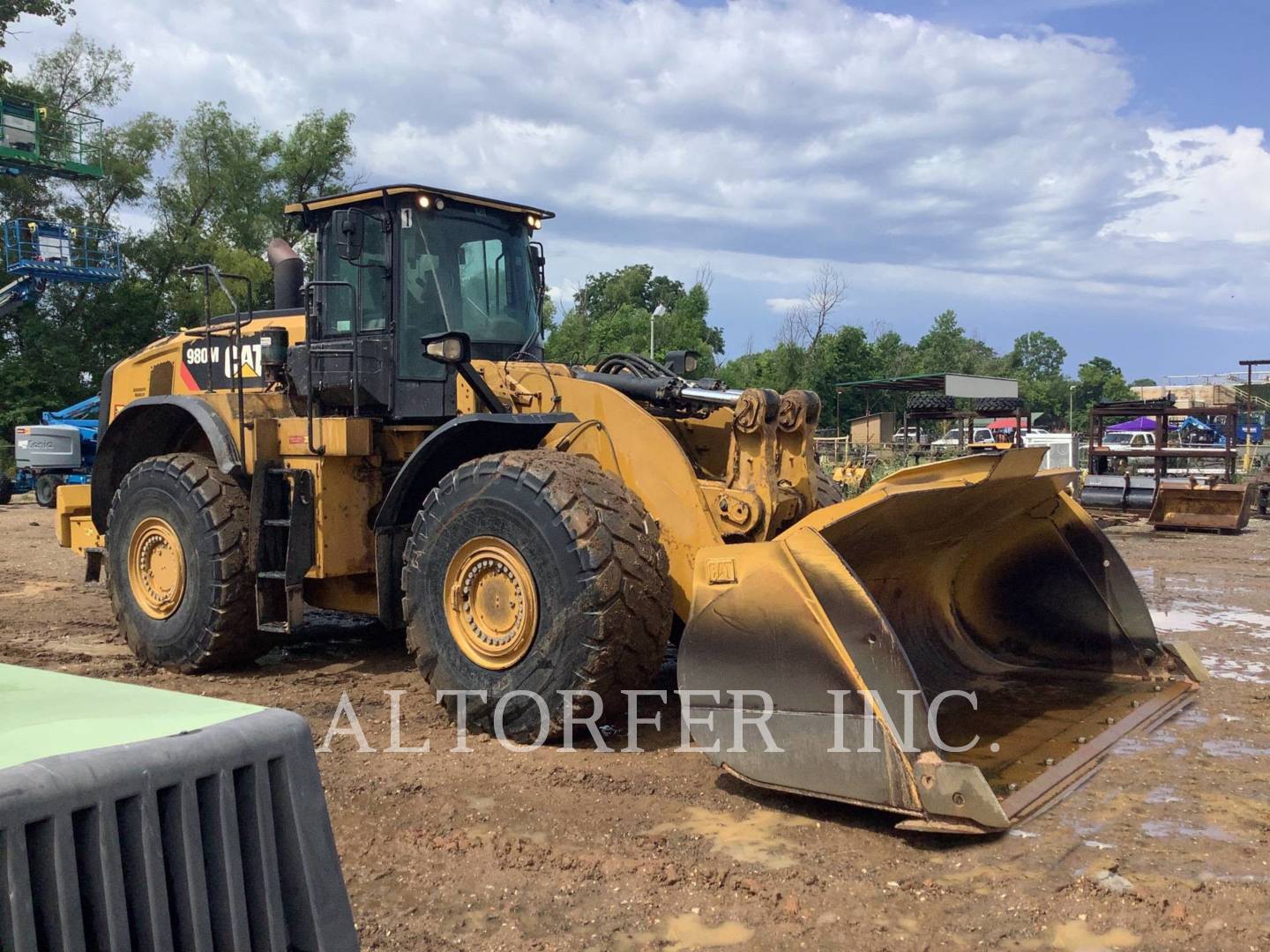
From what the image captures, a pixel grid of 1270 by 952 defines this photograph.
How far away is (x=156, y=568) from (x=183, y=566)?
351mm

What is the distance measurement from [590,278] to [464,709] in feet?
186

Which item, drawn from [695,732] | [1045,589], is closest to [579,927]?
[695,732]

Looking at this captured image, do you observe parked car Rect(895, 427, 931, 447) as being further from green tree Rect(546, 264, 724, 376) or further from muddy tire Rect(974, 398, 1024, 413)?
green tree Rect(546, 264, 724, 376)

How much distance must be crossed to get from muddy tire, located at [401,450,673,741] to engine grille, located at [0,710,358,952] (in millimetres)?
2724

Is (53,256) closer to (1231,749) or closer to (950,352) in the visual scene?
(1231,749)

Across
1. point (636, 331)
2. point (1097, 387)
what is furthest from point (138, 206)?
point (1097, 387)

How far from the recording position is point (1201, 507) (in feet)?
57.7

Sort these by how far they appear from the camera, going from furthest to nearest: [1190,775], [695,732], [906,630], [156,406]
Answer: [156,406] → [906,630] → [1190,775] → [695,732]

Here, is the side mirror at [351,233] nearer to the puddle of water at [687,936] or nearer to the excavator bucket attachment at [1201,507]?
the puddle of water at [687,936]

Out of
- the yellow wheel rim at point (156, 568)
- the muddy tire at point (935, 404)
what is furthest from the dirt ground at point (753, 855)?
the muddy tire at point (935, 404)

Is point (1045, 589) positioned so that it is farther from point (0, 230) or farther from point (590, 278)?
point (590, 278)

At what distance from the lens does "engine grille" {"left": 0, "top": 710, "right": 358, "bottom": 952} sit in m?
1.69

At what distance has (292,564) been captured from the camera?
632cm

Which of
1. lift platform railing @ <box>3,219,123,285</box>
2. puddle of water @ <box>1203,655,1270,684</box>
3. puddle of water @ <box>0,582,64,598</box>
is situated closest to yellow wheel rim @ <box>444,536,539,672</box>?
puddle of water @ <box>1203,655,1270,684</box>
